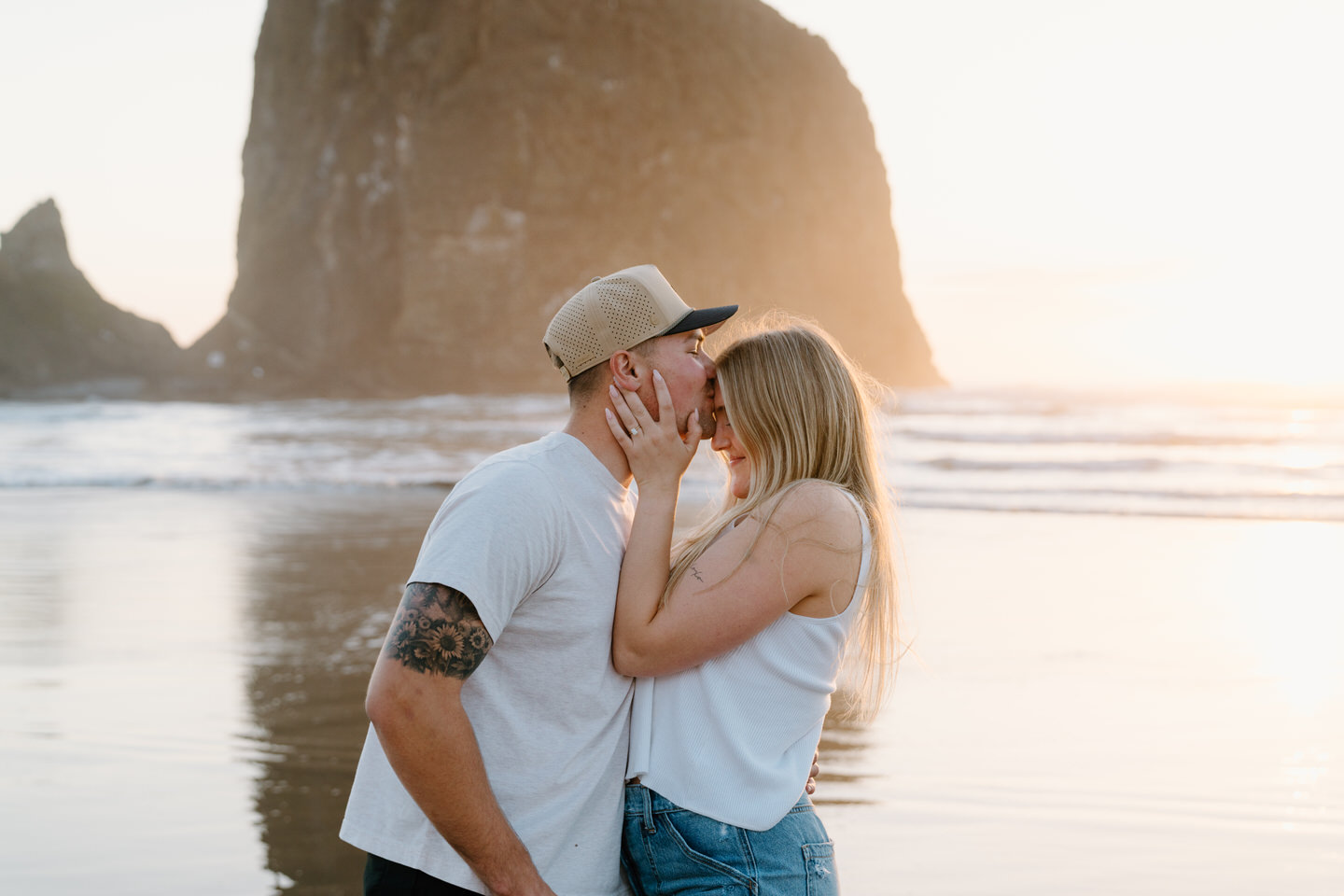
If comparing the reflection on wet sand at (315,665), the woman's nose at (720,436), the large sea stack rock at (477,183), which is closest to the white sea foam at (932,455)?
the reflection on wet sand at (315,665)

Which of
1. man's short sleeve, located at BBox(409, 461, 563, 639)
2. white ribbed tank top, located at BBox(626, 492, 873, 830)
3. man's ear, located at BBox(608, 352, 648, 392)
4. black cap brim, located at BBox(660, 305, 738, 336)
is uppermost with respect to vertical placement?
black cap brim, located at BBox(660, 305, 738, 336)

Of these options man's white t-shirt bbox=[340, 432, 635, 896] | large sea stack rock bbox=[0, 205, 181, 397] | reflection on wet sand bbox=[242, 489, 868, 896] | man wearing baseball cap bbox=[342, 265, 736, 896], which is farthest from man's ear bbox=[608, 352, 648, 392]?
large sea stack rock bbox=[0, 205, 181, 397]

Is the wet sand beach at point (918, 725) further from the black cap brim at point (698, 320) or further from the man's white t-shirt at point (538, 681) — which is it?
the black cap brim at point (698, 320)

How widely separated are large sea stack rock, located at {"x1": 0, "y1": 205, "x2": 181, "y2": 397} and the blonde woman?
59.0 m

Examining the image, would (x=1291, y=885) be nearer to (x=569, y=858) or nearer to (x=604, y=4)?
(x=569, y=858)

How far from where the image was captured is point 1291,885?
3.58 meters

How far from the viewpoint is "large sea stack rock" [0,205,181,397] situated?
183ft

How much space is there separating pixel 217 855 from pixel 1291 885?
379 centimetres

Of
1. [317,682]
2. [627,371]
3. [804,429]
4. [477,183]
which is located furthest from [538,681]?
[477,183]

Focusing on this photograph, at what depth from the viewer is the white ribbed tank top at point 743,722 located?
195 cm

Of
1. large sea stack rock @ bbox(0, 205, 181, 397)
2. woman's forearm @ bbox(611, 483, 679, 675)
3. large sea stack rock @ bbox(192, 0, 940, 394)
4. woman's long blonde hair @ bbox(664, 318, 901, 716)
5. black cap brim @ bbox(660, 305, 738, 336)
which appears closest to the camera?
woman's forearm @ bbox(611, 483, 679, 675)

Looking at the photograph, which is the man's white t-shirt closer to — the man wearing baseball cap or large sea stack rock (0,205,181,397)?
the man wearing baseball cap

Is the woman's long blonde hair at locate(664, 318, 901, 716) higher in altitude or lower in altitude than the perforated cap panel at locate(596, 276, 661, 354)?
lower

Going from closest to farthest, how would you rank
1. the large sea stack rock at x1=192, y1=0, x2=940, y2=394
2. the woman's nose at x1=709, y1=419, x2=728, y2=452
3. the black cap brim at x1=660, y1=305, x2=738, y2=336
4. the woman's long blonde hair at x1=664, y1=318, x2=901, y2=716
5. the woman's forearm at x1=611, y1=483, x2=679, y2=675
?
the woman's forearm at x1=611, y1=483, x2=679, y2=675, the black cap brim at x1=660, y1=305, x2=738, y2=336, the woman's long blonde hair at x1=664, y1=318, x2=901, y2=716, the woman's nose at x1=709, y1=419, x2=728, y2=452, the large sea stack rock at x1=192, y1=0, x2=940, y2=394
